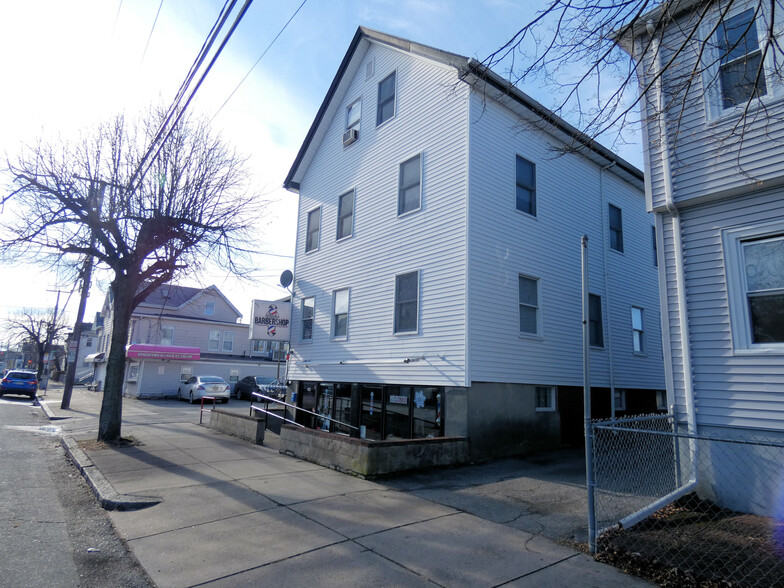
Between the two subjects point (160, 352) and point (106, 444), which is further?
point (160, 352)

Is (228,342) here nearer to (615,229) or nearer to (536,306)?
(615,229)

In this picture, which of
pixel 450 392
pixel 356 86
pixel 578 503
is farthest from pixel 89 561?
pixel 356 86

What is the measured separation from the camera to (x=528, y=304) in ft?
41.5

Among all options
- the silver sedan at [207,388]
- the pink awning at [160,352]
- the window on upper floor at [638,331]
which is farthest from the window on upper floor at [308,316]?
the pink awning at [160,352]

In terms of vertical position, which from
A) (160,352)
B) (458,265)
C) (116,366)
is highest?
(458,265)

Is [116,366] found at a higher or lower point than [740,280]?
lower

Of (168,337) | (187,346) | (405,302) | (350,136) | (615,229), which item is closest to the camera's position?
(405,302)

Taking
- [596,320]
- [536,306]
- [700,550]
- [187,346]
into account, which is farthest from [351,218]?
[187,346]

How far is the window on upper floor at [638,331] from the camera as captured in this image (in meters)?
15.8

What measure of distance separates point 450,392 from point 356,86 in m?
10.8

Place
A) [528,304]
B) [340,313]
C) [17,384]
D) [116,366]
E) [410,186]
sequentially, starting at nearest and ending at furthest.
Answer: [116,366]
[528,304]
[410,186]
[340,313]
[17,384]

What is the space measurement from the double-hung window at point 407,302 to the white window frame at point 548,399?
3.57m

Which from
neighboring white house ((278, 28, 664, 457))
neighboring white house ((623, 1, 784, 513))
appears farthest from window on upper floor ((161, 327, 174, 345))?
neighboring white house ((623, 1, 784, 513))

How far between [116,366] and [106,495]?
5.91 m
